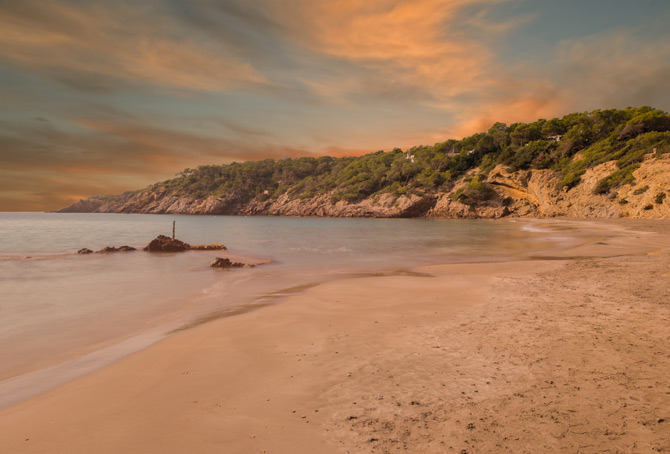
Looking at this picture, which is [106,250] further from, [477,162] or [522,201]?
[477,162]

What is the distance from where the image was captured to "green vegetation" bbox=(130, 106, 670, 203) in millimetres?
52812

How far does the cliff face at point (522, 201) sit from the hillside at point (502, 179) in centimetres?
18

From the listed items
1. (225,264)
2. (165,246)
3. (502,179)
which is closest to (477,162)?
(502,179)

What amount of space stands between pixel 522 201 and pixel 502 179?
6476 mm

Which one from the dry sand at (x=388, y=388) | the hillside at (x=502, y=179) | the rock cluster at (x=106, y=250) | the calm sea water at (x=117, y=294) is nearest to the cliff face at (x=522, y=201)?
the hillside at (x=502, y=179)

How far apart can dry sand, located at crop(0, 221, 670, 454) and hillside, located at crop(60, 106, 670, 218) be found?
44970 millimetres

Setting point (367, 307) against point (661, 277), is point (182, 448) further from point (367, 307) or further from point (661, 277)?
point (661, 277)

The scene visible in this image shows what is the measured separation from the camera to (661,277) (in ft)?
31.3

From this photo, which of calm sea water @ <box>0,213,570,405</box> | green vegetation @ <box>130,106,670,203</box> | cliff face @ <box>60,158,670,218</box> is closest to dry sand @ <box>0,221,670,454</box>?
calm sea water @ <box>0,213,570,405</box>

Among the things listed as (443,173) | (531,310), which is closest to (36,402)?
(531,310)

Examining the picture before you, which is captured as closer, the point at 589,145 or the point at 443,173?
the point at 589,145

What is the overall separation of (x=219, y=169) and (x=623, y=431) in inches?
7456

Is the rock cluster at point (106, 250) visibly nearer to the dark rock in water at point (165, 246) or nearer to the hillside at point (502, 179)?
the dark rock in water at point (165, 246)

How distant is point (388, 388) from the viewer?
411cm
